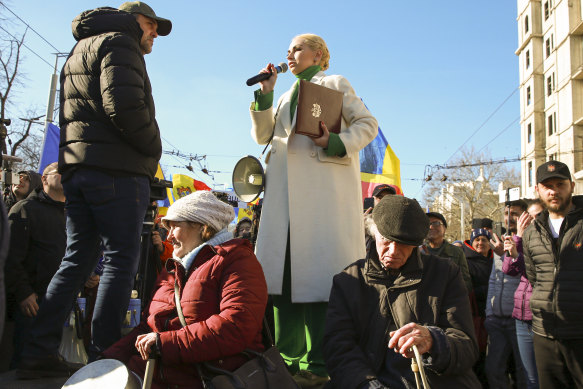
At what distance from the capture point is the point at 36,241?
3969 millimetres

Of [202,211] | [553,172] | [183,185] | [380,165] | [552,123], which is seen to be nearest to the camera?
[202,211]

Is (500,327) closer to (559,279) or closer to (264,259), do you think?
(559,279)

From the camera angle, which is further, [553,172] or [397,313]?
[553,172]

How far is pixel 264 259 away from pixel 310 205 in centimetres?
47

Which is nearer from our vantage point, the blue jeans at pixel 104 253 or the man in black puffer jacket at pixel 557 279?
the blue jeans at pixel 104 253

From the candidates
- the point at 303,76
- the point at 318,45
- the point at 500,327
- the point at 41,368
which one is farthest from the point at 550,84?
the point at 41,368

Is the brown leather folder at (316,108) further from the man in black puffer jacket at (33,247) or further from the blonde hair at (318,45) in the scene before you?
the man in black puffer jacket at (33,247)

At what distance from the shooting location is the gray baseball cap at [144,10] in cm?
345

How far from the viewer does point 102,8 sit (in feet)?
10.8

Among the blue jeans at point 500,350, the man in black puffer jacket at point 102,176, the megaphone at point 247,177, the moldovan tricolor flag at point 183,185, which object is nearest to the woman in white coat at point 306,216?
the megaphone at point 247,177

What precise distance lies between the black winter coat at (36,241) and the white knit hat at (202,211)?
5.05 feet

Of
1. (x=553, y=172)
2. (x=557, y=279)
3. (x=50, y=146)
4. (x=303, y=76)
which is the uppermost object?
(x=50, y=146)

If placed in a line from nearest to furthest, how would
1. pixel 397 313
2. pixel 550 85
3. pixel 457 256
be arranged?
1. pixel 397 313
2. pixel 457 256
3. pixel 550 85

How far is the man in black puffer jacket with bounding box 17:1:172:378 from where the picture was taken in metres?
2.92
